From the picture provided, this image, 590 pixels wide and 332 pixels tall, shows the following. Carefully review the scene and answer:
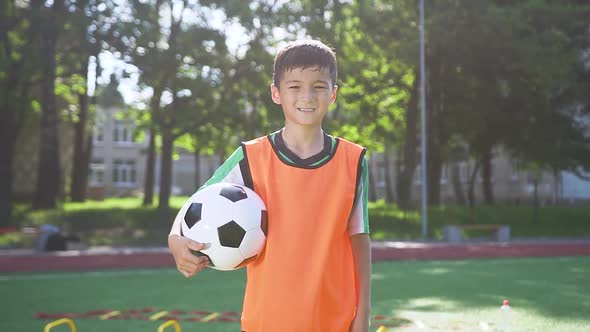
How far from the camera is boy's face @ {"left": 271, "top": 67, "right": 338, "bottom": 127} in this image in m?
2.52

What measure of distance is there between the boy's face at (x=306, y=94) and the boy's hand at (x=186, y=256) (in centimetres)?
57

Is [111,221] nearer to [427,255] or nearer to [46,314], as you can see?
[427,255]

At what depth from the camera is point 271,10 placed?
76.1 feet

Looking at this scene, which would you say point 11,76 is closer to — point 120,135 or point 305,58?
point 305,58

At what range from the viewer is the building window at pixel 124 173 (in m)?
67.8

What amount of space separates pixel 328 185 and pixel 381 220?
21.1 m

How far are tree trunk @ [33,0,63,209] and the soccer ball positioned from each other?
63.0ft

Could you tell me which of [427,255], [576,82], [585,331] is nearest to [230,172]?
[585,331]

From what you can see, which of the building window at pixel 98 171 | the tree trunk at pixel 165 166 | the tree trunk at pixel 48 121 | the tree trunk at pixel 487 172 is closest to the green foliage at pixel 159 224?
the tree trunk at pixel 165 166

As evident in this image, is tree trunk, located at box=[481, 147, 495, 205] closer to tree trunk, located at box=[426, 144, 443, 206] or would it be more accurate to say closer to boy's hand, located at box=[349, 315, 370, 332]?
tree trunk, located at box=[426, 144, 443, 206]

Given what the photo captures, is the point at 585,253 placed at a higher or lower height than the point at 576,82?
lower

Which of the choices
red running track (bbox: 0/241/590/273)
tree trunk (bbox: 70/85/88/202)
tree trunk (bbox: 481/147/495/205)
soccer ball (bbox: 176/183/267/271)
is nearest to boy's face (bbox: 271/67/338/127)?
A: soccer ball (bbox: 176/183/267/271)

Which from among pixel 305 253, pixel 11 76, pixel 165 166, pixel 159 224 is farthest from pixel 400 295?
pixel 165 166

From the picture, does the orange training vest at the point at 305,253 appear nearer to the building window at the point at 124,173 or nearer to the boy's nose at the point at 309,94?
the boy's nose at the point at 309,94
